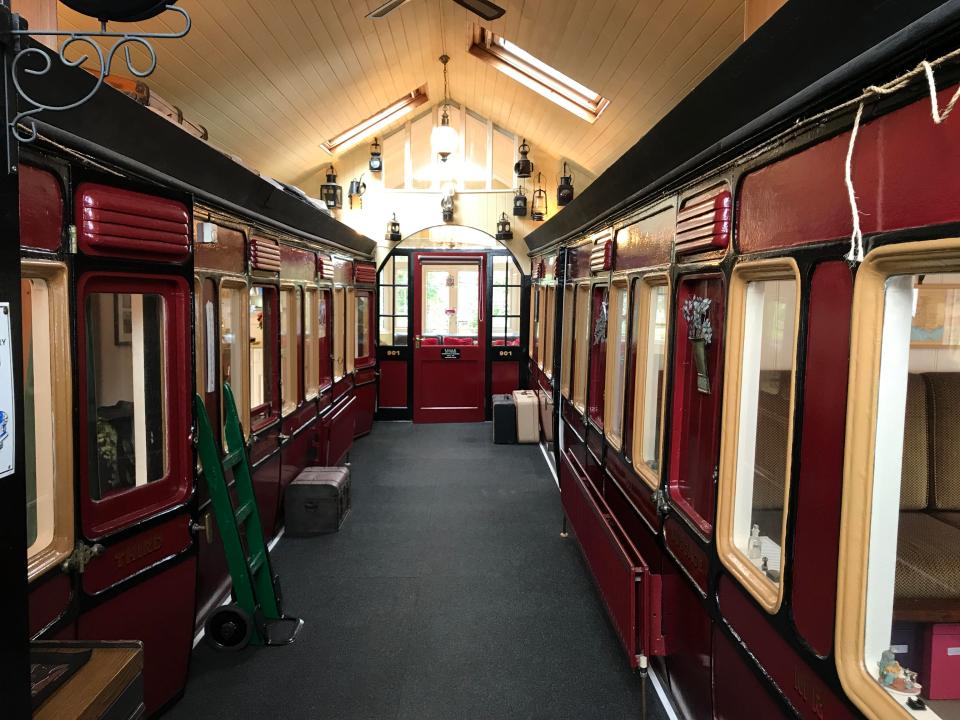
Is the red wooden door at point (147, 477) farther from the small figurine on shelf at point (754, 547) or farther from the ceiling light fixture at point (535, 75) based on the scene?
the ceiling light fixture at point (535, 75)

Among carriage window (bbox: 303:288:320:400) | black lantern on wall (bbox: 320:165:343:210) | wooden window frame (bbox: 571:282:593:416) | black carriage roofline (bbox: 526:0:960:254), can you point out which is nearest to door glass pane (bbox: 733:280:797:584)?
black carriage roofline (bbox: 526:0:960:254)

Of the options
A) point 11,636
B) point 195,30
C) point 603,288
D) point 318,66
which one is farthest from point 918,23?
point 318,66

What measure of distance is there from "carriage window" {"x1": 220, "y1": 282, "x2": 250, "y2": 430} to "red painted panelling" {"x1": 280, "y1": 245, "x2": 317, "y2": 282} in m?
0.94

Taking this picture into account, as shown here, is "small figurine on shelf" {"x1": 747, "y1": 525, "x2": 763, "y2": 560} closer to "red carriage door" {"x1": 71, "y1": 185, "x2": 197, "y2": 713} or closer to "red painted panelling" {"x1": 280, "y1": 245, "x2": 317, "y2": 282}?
"red carriage door" {"x1": 71, "y1": 185, "x2": 197, "y2": 713}

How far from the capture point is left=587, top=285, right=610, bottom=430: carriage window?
15.6 ft

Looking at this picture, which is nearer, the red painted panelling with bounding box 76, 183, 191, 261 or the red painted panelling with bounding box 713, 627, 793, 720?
the red painted panelling with bounding box 713, 627, 793, 720

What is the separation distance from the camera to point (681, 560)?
114 inches

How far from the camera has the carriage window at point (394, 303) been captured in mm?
9883

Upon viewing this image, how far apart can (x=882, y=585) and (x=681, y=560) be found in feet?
4.54

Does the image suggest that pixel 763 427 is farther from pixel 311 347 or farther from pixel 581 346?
pixel 311 347

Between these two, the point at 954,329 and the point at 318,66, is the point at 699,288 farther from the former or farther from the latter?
the point at 318,66

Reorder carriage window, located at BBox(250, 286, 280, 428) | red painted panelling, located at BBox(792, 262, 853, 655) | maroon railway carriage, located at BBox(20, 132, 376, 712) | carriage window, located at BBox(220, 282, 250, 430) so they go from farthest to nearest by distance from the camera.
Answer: carriage window, located at BBox(250, 286, 280, 428) < carriage window, located at BBox(220, 282, 250, 430) < maroon railway carriage, located at BBox(20, 132, 376, 712) < red painted panelling, located at BBox(792, 262, 853, 655)

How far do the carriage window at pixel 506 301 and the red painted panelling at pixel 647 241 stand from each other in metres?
5.64

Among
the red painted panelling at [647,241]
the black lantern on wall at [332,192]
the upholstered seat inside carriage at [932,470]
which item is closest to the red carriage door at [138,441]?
the red painted panelling at [647,241]
